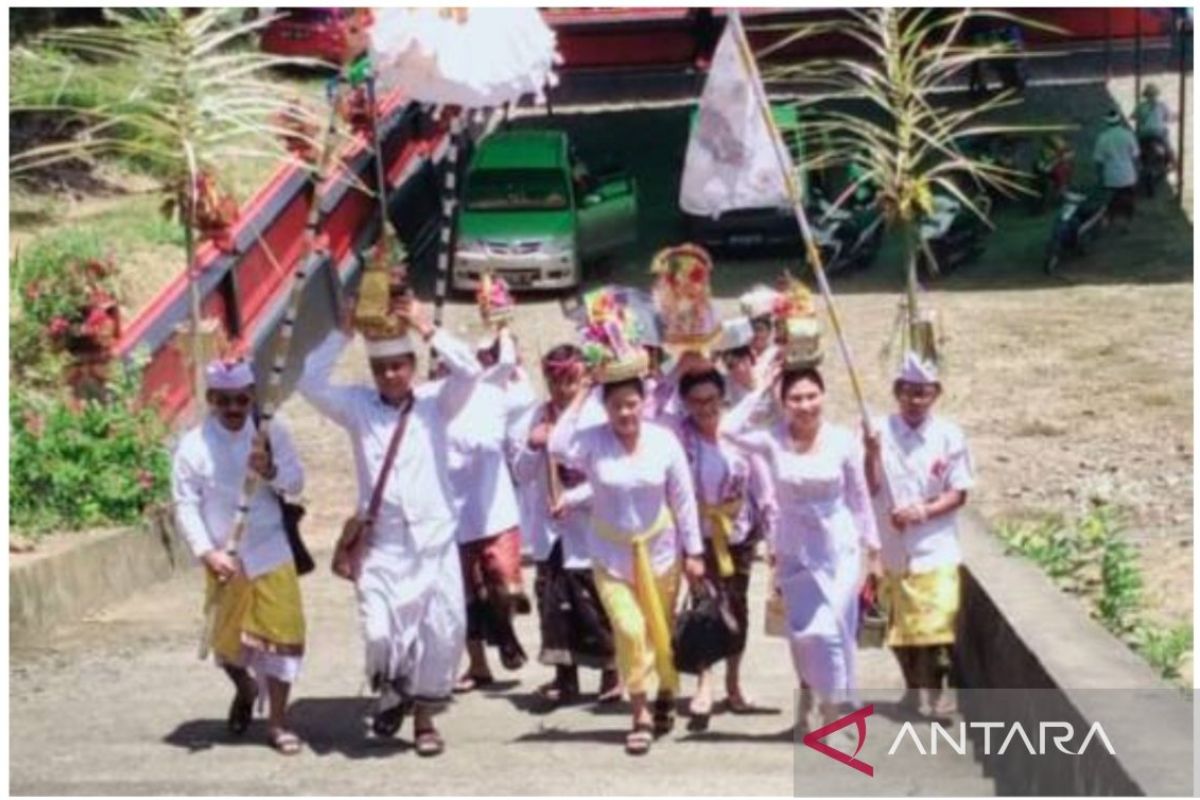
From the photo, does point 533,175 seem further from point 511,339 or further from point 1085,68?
point 511,339

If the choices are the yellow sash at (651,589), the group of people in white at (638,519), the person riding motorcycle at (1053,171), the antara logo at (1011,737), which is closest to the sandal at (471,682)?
the group of people in white at (638,519)

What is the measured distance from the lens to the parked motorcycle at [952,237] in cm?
2894

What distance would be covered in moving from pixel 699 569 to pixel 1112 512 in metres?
8.06

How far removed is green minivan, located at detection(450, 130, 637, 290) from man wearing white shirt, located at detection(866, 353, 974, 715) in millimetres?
18496

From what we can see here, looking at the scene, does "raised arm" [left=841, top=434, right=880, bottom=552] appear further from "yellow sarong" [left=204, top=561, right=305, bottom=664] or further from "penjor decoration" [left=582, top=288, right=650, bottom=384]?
"yellow sarong" [left=204, top=561, right=305, bottom=664]

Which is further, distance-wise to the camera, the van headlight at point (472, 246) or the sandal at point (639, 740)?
the van headlight at point (472, 246)

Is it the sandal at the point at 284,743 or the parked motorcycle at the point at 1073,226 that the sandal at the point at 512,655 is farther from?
the parked motorcycle at the point at 1073,226

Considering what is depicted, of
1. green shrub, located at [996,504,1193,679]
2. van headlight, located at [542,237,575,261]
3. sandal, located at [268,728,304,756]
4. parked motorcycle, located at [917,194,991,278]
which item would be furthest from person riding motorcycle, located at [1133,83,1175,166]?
sandal, located at [268,728,304,756]

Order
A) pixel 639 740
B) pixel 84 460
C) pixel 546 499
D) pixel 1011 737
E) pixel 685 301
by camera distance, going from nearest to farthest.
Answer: pixel 1011 737, pixel 639 740, pixel 685 301, pixel 546 499, pixel 84 460

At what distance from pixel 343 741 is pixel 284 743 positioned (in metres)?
0.36

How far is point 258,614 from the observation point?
10336mm

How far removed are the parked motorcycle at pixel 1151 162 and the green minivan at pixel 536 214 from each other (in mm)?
5937

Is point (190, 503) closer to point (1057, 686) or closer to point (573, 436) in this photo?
point (573, 436)

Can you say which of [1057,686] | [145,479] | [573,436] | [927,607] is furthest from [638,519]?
[145,479]
